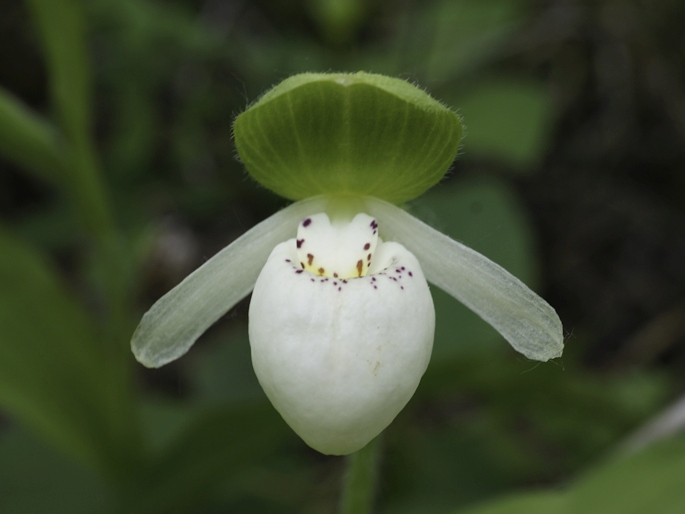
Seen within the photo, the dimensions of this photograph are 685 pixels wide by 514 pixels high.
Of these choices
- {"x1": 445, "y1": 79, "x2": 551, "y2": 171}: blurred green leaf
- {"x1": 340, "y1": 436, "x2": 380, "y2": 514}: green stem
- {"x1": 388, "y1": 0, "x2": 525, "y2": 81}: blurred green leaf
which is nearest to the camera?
{"x1": 340, "y1": 436, "x2": 380, "y2": 514}: green stem

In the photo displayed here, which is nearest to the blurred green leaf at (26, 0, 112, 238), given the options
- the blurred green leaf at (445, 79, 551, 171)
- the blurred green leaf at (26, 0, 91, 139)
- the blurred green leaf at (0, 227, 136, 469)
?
the blurred green leaf at (26, 0, 91, 139)

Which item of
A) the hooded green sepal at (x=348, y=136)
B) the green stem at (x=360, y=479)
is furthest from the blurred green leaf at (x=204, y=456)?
the hooded green sepal at (x=348, y=136)

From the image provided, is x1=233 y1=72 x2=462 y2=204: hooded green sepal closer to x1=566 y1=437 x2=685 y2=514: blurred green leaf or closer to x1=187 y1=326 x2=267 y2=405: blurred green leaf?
x1=566 y1=437 x2=685 y2=514: blurred green leaf

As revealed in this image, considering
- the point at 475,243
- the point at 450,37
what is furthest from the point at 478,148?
the point at 475,243

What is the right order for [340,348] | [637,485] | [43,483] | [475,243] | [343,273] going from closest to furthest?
[340,348] → [343,273] → [637,485] → [43,483] → [475,243]

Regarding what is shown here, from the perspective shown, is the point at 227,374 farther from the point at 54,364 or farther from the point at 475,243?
the point at 475,243

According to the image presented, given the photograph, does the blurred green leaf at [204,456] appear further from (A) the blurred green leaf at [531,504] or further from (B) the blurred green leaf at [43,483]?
(A) the blurred green leaf at [531,504]
